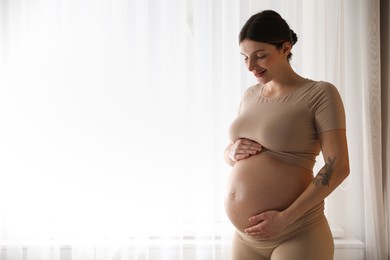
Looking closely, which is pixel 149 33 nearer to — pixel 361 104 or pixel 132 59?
pixel 132 59

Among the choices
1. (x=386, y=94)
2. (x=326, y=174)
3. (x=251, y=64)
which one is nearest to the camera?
(x=326, y=174)

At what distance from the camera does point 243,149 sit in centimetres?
135

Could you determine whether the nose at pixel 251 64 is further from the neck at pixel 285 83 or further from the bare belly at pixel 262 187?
the bare belly at pixel 262 187

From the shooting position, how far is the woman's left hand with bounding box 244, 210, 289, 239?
1211mm

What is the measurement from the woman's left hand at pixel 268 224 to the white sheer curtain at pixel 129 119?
892 millimetres

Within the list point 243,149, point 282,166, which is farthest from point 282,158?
point 243,149

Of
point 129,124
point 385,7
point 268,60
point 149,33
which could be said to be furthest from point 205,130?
point 385,7

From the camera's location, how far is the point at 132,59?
2162mm

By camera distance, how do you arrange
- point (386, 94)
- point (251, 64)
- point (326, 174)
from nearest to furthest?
point (326, 174) < point (251, 64) < point (386, 94)

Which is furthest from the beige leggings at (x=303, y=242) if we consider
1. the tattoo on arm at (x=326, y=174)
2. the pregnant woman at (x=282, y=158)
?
the tattoo on arm at (x=326, y=174)

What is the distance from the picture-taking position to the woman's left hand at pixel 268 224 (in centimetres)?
121

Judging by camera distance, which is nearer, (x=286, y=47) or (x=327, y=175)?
(x=327, y=175)

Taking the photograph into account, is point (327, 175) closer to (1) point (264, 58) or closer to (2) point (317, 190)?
(2) point (317, 190)

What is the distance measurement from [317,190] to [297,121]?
0.20 metres
